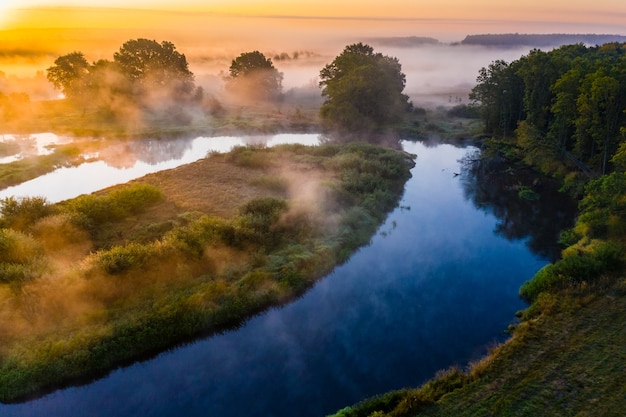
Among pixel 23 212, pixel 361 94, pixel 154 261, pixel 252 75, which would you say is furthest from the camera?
pixel 252 75

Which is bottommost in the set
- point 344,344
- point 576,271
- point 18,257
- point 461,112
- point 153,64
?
point 344,344

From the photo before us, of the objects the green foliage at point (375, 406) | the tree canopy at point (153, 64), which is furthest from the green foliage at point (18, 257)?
the tree canopy at point (153, 64)

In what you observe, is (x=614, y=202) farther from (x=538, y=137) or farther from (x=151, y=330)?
(x=151, y=330)

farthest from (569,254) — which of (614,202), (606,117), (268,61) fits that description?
(268,61)

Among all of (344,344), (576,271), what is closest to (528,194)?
(576,271)

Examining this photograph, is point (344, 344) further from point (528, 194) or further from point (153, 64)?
point (153, 64)

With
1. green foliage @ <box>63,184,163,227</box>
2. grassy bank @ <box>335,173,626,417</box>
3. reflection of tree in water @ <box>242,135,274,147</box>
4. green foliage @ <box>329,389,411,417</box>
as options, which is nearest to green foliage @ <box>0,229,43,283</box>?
green foliage @ <box>63,184,163,227</box>
